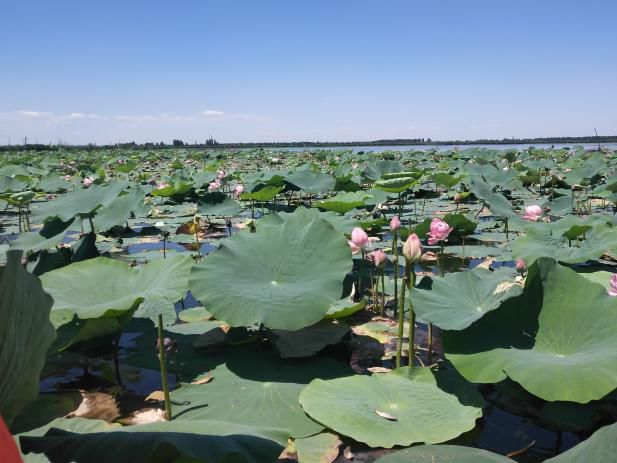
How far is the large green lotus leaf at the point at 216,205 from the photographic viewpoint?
17.3ft

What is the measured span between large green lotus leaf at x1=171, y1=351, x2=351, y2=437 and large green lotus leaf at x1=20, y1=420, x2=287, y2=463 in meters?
0.50

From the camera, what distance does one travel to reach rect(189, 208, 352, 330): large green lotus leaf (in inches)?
77.7

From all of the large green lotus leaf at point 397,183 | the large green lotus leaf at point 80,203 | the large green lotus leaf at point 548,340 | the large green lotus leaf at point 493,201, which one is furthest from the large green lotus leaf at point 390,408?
the large green lotus leaf at point 493,201

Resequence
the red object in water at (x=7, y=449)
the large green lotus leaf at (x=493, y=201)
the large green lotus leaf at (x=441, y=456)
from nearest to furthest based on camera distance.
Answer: the red object in water at (x=7, y=449), the large green lotus leaf at (x=441, y=456), the large green lotus leaf at (x=493, y=201)

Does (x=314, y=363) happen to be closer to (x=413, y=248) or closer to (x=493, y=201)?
(x=413, y=248)

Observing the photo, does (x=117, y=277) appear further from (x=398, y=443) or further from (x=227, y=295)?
(x=398, y=443)

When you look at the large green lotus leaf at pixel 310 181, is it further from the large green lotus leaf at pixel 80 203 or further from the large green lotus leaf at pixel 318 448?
the large green lotus leaf at pixel 318 448

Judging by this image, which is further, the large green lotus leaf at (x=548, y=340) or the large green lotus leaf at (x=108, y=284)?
the large green lotus leaf at (x=108, y=284)

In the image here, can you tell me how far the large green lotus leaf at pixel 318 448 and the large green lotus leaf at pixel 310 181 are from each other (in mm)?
4881

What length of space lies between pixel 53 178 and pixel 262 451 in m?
8.34

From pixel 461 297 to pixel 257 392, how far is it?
0.87 meters

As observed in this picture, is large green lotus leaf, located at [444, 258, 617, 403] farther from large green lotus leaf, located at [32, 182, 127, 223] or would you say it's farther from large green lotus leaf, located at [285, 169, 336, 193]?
large green lotus leaf, located at [285, 169, 336, 193]

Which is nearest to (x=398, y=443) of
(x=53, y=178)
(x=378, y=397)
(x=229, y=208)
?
(x=378, y=397)

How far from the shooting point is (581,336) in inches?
66.6
